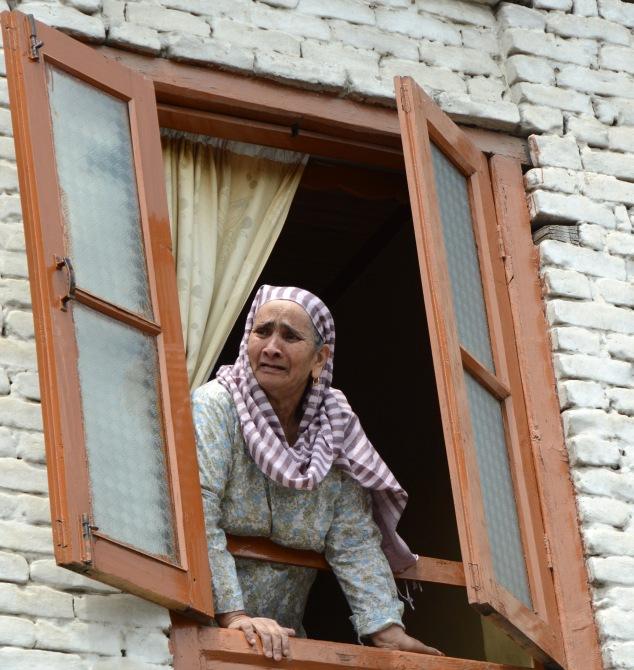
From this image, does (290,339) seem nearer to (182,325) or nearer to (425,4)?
(182,325)

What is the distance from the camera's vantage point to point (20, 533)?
548 cm

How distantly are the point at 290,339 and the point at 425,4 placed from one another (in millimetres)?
1733

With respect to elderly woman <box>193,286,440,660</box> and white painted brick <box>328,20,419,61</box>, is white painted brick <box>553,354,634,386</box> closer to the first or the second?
elderly woman <box>193,286,440,660</box>

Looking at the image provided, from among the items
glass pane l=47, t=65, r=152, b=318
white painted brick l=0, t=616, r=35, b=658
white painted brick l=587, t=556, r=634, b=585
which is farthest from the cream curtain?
white painted brick l=587, t=556, r=634, b=585

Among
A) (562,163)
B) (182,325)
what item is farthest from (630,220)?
(182,325)

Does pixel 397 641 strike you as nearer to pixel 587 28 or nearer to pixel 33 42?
pixel 33 42

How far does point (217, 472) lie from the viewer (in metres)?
5.90

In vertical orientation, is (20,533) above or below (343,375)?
below

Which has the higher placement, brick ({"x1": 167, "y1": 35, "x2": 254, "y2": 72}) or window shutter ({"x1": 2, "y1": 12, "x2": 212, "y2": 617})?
brick ({"x1": 167, "y1": 35, "x2": 254, "y2": 72})

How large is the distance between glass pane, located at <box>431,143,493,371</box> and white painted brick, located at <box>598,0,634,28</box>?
1.26 m

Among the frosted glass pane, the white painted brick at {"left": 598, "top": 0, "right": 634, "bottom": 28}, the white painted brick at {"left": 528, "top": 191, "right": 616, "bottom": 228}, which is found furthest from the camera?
the white painted brick at {"left": 598, "top": 0, "right": 634, "bottom": 28}

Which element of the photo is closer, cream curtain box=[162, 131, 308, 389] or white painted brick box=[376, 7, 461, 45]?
cream curtain box=[162, 131, 308, 389]

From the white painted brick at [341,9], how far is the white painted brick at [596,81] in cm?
81

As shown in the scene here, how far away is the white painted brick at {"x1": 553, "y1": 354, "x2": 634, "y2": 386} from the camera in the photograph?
6.59 metres
